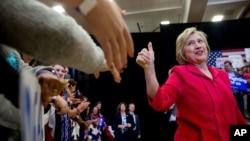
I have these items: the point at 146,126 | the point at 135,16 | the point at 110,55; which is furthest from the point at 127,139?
the point at 110,55

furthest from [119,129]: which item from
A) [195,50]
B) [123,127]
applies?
[195,50]

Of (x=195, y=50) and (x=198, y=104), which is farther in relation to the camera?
(x=195, y=50)

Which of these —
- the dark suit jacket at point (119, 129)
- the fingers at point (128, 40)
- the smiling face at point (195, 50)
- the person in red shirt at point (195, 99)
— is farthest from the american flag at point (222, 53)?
the fingers at point (128, 40)

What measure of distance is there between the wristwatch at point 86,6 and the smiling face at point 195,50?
3.70 feet

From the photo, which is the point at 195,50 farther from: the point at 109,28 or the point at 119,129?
the point at 119,129

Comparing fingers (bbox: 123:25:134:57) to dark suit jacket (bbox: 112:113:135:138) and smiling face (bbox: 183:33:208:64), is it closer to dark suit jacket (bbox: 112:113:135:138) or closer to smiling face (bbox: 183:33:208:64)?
smiling face (bbox: 183:33:208:64)

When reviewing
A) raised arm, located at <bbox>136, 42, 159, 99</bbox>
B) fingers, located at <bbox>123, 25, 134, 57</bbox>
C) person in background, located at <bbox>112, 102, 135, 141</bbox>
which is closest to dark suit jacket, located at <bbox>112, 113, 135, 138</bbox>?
person in background, located at <bbox>112, 102, 135, 141</bbox>

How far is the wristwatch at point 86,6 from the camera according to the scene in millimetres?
414

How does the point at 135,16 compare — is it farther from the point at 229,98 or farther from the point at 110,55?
the point at 110,55

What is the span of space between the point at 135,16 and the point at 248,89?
3.02 metres

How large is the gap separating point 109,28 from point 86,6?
0.14 feet

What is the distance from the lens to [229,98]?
1.35 m

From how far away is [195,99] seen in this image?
131 cm

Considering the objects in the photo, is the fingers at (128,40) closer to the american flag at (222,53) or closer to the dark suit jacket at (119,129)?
the american flag at (222,53)
